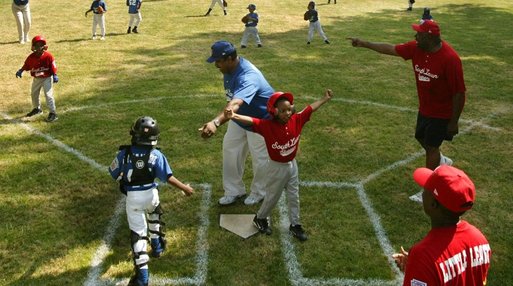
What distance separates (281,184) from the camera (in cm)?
580

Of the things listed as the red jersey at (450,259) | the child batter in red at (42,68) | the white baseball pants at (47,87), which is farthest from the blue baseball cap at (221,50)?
the white baseball pants at (47,87)

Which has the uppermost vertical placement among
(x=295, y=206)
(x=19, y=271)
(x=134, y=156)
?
(x=134, y=156)

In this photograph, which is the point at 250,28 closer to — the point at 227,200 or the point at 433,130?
the point at 227,200

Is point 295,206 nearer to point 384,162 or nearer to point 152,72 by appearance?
point 384,162

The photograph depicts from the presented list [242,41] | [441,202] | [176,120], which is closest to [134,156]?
[441,202]

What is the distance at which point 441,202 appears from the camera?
2.99 m

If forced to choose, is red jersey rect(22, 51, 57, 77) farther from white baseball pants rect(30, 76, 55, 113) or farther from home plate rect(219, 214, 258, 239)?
home plate rect(219, 214, 258, 239)

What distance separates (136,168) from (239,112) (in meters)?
1.74

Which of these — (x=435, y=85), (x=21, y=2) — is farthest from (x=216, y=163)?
(x=21, y=2)

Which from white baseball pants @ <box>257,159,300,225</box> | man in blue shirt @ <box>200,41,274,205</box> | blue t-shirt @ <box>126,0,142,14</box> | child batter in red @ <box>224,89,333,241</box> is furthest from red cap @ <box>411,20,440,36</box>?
blue t-shirt @ <box>126,0,142,14</box>

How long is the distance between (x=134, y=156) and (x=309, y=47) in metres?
13.2

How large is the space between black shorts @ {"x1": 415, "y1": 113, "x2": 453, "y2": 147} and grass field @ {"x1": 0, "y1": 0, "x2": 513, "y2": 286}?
1033 millimetres

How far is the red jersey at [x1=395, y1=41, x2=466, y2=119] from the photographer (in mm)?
6160

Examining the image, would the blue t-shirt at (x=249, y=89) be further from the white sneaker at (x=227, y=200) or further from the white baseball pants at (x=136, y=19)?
the white baseball pants at (x=136, y=19)
